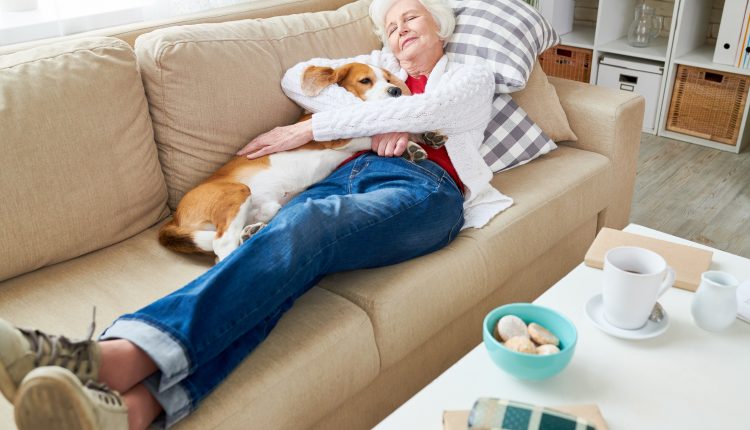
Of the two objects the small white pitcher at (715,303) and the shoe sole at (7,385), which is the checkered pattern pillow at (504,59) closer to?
the small white pitcher at (715,303)

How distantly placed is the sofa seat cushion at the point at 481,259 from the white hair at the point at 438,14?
1.55ft

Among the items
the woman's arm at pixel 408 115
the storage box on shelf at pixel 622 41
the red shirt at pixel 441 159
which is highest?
the woman's arm at pixel 408 115

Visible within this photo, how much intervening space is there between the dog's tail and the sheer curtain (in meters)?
0.94

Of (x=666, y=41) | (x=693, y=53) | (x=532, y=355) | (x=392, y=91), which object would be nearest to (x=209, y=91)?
(x=392, y=91)

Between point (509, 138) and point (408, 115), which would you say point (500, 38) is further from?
point (408, 115)

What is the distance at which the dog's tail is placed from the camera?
5.11 feet

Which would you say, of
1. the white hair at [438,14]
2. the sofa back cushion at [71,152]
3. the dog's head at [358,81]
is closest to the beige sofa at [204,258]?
the sofa back cushion at [71,152]

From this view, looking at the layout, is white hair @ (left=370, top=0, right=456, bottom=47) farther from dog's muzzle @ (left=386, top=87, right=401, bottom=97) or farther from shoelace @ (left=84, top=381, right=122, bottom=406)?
shoelace @ (left=84, top=381, right=122, bottom=406)

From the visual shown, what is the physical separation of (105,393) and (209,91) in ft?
3.01

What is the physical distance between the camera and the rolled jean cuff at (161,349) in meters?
1.10

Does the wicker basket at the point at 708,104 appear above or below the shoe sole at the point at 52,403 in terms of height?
below

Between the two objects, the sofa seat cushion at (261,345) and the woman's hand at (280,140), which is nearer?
the sofa seat cushion at (261,345)

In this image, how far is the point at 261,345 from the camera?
4.21 feet

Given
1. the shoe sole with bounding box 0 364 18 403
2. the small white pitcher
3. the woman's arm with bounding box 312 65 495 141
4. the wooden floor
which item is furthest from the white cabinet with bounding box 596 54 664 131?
the shoe sole with bounding box 0 364 18 403
